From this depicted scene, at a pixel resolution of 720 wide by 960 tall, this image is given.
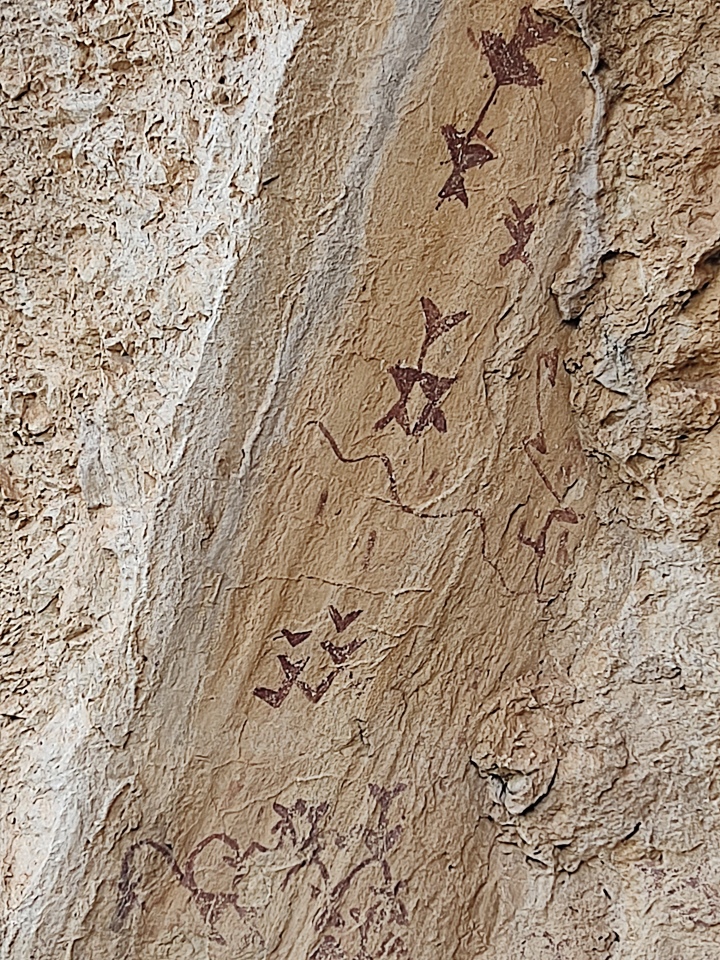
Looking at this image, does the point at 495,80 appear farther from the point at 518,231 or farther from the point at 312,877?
the point at 312,877

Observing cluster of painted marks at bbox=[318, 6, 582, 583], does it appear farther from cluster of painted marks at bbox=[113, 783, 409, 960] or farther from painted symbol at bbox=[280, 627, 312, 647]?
cluster of painted marks at bbox=[113, 783, 409, 960]

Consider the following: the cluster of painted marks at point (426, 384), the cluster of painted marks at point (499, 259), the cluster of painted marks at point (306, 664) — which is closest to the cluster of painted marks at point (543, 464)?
the cluster of painted marks at point (499, 259)

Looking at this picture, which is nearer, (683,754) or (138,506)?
(138,506)

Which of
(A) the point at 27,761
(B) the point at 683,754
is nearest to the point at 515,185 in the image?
(B) the point at 683,754

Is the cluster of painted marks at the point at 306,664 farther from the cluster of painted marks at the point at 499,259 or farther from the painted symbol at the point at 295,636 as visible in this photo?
the cluster of painted marks at the point at 499,259

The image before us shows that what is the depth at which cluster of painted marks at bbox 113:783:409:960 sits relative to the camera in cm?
98

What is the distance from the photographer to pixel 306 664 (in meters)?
1.02

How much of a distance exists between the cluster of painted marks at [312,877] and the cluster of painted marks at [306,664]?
120 millimetres

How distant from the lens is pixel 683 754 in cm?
107

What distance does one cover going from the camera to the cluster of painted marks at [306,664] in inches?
39.7

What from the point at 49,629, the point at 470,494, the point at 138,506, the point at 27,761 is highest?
the point at 470,494

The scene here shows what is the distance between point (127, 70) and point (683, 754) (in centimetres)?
93

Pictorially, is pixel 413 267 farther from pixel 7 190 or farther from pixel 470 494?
pixel 7 190

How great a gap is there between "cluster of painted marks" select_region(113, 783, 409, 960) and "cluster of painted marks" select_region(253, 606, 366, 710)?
0.12m
